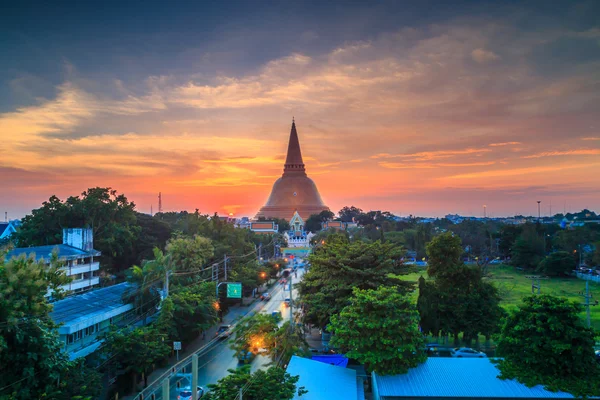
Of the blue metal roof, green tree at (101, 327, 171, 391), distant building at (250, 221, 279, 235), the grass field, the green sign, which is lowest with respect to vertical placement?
the grass field

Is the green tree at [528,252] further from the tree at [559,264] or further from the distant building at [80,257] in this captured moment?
the distant building at [80,257]

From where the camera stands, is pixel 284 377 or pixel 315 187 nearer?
pixel 284 377

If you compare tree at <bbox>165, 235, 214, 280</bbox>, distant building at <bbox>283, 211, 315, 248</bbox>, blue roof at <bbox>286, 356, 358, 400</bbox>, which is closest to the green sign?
tree at <bbox>165, 235, 214, 280</bbox>

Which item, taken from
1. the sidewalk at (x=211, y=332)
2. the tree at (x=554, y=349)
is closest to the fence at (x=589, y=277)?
the sidewalk at (x=211, y=332)

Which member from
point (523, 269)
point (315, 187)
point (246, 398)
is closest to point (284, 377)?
point (246, 398)

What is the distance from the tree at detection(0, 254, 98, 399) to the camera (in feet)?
42.6

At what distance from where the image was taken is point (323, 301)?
23797 mm

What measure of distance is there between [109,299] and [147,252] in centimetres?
1592

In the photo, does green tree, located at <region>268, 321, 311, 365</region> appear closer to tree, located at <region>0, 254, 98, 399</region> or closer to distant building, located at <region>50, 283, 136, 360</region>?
distant building, located at <region>50, 283, 136, 360</region>

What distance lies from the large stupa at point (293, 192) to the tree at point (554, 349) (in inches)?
3541

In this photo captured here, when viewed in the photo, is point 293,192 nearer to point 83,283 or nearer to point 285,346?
point 83,283

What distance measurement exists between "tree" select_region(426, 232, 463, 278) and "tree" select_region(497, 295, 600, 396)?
27.2ft

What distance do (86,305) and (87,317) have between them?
2.35 metres

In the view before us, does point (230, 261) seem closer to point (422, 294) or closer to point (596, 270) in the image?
point (422, 294)
